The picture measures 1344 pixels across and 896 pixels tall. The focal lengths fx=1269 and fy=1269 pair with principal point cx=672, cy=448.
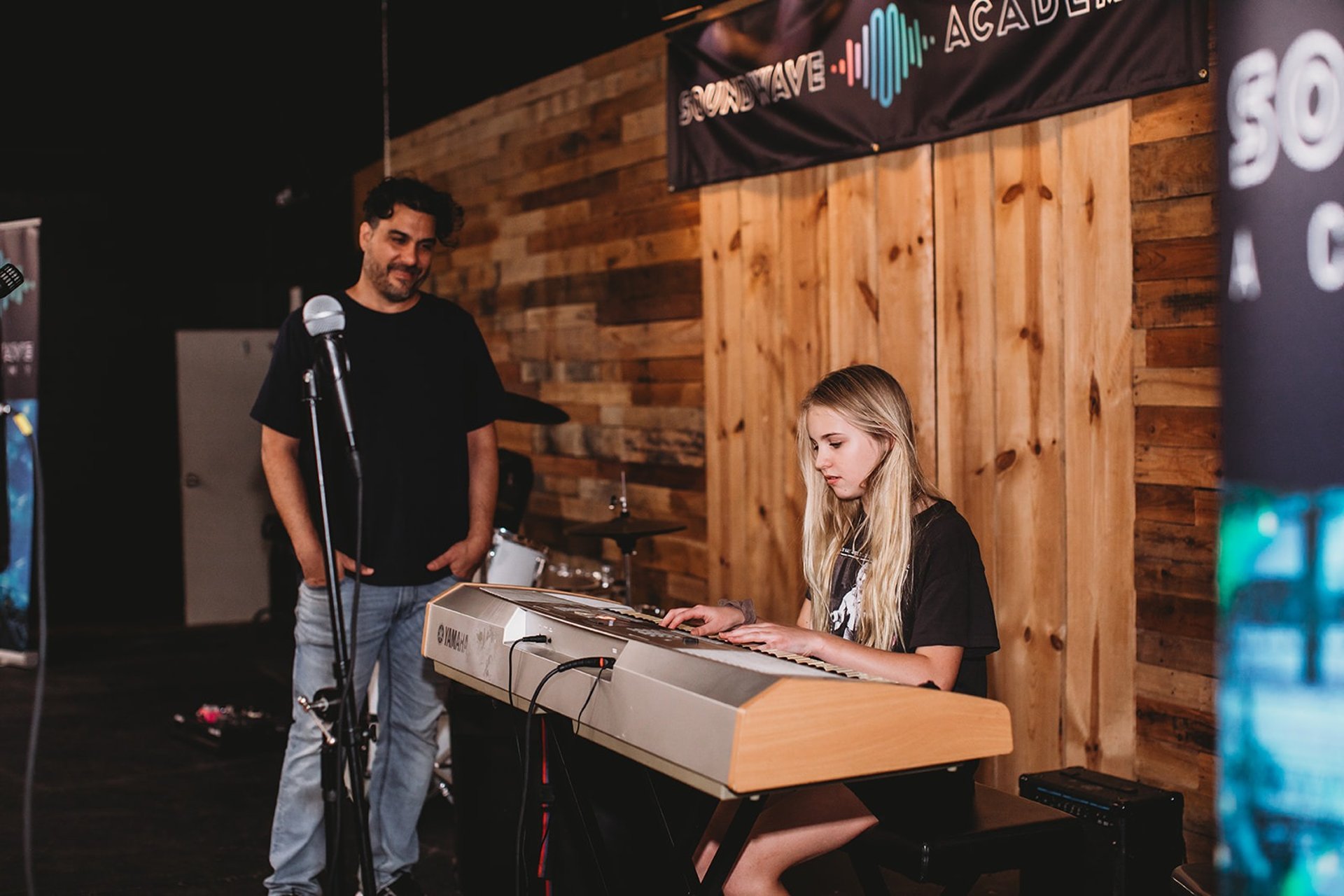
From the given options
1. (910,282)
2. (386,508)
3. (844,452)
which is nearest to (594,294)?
(910,282)

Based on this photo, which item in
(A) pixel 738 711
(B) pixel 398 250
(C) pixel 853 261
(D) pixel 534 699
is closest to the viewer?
(A) pixel 738 711

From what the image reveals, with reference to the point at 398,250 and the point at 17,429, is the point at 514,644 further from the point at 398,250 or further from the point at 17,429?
the point at 17,429

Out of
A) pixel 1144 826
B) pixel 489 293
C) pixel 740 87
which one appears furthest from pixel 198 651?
pixel 1144 826

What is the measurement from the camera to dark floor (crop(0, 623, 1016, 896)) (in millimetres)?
→ 3551

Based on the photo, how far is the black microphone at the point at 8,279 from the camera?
214 centimetres

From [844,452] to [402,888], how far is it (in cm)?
159

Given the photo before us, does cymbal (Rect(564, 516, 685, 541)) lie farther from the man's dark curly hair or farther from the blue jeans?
the man's dark curly hair

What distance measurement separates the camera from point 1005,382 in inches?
136

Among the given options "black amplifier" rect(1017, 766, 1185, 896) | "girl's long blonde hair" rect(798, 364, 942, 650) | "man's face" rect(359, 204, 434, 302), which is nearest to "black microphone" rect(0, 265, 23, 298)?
"man's face" rect(359, 204, 434, 302)

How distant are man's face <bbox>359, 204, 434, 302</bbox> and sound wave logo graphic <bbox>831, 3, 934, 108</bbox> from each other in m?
1.43

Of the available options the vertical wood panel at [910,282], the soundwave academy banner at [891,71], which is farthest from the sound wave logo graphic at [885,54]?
the vertical wood panel at [910,282]

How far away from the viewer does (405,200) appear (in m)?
2.99

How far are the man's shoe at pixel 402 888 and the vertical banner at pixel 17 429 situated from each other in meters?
4.50

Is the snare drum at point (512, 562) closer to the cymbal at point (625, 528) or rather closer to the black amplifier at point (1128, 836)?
the cymbal at point (625, 528)
